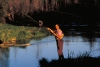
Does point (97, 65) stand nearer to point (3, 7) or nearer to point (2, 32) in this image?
point (2, 32)

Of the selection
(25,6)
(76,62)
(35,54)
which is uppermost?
(76,62)

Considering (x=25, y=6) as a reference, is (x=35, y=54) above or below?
above

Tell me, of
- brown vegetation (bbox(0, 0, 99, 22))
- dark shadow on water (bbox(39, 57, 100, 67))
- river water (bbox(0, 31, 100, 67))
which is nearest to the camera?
dark shadow on water (bbox(39, 57, 100, 67))

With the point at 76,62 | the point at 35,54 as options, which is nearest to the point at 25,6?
the point at 35,54

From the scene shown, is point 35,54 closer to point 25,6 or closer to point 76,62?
point 76,62

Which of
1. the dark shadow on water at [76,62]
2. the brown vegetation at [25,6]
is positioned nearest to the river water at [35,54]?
the dark shadow on water at [76,62]

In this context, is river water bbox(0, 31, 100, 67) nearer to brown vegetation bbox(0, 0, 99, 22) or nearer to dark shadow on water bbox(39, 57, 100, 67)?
dark shadow on water bbox(39, 57, 100, 67)

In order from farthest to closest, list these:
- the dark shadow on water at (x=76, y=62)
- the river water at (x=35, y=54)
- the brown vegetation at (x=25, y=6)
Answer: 1. the brown vegetation at (x=25, y=6)
2. the river water at (x=35, y=54)
3. the dark shadow on water at (x=76, y=62)

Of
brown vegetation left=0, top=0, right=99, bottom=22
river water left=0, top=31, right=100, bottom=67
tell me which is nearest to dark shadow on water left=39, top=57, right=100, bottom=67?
river water left=0, top=31, right=100, bottom=67

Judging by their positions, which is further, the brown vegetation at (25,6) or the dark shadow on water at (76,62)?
the brown vegetation at (25,6)

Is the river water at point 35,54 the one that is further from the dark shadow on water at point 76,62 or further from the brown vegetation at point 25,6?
the brown vegetation at point 25,6

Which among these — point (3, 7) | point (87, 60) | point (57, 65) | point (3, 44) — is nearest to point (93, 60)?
point (87, 60)

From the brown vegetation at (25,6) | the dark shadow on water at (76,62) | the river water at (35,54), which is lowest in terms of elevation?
the brown vegetation at (25,6)

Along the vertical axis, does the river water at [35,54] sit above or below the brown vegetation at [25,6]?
above
